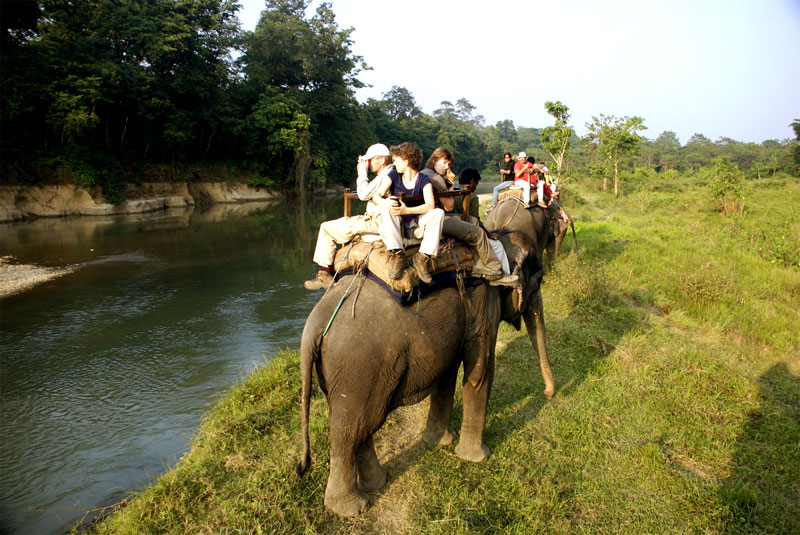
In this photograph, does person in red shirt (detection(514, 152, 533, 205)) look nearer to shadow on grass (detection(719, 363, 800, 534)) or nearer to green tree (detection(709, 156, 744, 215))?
shadow on grass (detection(719, 363, 800, 534))

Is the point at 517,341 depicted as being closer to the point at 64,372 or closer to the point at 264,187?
the point at 64,372

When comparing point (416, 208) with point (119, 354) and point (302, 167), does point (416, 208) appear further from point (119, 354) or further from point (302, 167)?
point (302, 167)

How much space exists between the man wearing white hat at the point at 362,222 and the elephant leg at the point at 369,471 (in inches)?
46.0

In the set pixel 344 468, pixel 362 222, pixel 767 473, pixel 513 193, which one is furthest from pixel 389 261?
pixel 513 193

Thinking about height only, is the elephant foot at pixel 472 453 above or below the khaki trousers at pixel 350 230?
below

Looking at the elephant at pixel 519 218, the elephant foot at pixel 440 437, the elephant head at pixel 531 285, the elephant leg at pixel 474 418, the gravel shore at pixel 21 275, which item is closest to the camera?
the elephant leg at pixel 474 418

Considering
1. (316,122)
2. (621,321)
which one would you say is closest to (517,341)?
(621,321)

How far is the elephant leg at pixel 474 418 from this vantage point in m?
3.86

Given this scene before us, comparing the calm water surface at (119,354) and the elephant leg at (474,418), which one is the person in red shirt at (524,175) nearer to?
the elephant leg at (474,418)

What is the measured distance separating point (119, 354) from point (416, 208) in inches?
233

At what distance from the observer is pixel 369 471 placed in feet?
11.5

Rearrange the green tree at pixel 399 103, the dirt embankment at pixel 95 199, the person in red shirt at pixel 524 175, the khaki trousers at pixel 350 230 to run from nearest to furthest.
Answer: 1. the khaki trousers at pixel 350 230
2. the person in red shirt at pixel 524 175
3. the dirt embankment at pixel 95 199
4. the green tree at pixel 399 103

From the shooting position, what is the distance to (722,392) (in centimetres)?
506

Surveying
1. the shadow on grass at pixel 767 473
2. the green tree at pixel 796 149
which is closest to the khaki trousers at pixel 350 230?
the shadow on grass at pixel 767 473
